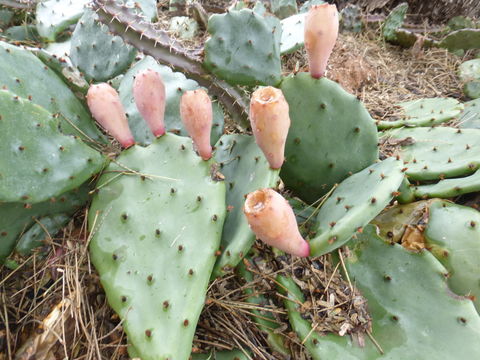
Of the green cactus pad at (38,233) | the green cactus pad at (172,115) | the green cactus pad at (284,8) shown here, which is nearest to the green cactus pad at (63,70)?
the green cactus pad at (172,115)

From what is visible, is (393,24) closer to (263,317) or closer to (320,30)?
(320,30)

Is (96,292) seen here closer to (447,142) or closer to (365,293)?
(365,293)

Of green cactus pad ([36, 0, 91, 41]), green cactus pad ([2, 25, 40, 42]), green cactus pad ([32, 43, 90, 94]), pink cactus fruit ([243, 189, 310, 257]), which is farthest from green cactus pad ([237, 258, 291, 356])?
green cactus pad ([2, 25, 40, 42])

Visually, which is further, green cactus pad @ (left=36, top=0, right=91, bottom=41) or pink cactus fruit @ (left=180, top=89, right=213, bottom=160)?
green cactus pad @ (left=36, top=0, right=91, bottom=41)

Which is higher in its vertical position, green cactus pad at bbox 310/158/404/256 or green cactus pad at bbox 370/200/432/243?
green cactus pad at bbox 310/158/404/256

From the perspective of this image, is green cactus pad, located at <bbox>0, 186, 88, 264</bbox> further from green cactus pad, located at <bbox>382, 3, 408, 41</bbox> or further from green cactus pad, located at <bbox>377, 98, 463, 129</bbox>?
green cactus pad, located at <bbox>382, 3, 408, 41</bbox>

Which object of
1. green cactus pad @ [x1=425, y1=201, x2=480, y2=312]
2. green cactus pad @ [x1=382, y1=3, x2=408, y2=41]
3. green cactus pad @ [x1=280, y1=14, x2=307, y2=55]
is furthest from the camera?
green cactus pad @ [x1=382, y1=3, x2=408, y2=41]
